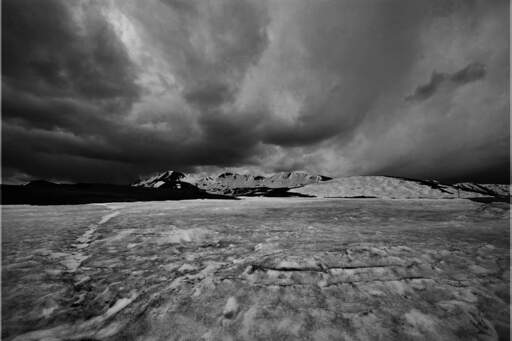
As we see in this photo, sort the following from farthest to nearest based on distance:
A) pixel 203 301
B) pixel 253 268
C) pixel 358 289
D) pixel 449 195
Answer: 1. pixel 449 195
2. pixel 253 268
3. pixel 358 289
4. pixel 203 301

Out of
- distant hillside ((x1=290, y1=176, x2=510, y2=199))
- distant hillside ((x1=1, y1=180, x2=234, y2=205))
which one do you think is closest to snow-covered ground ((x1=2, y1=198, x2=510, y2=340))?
distant hillside ((x1=1, y1=180, x2=234, y2=205))

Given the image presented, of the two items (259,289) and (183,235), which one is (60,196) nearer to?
(183,235)

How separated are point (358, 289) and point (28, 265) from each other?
7.97 m

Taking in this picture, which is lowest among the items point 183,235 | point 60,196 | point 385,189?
point 385,189

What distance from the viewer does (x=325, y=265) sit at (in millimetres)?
5293

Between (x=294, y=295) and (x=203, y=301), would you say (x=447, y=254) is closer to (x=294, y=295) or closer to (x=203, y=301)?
(x=294, y=295)

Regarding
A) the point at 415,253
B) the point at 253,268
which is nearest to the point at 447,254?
the point at 415,253

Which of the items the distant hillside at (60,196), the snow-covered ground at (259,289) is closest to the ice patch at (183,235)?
the snow-covered ground at (259,289)

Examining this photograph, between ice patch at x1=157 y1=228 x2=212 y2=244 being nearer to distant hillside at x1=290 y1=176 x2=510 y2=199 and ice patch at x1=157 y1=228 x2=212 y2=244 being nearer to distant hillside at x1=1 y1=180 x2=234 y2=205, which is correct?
distant hillside at x1=1 y1=180 x2=234 y2=205

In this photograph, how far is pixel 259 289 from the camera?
14.1 ft

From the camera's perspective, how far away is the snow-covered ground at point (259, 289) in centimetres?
315

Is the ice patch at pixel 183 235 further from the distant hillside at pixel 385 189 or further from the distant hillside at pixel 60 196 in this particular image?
the distant hillside at pixel 385 189

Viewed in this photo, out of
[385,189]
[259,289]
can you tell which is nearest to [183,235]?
[259,289]

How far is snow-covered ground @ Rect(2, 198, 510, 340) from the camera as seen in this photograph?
315 centimetres
